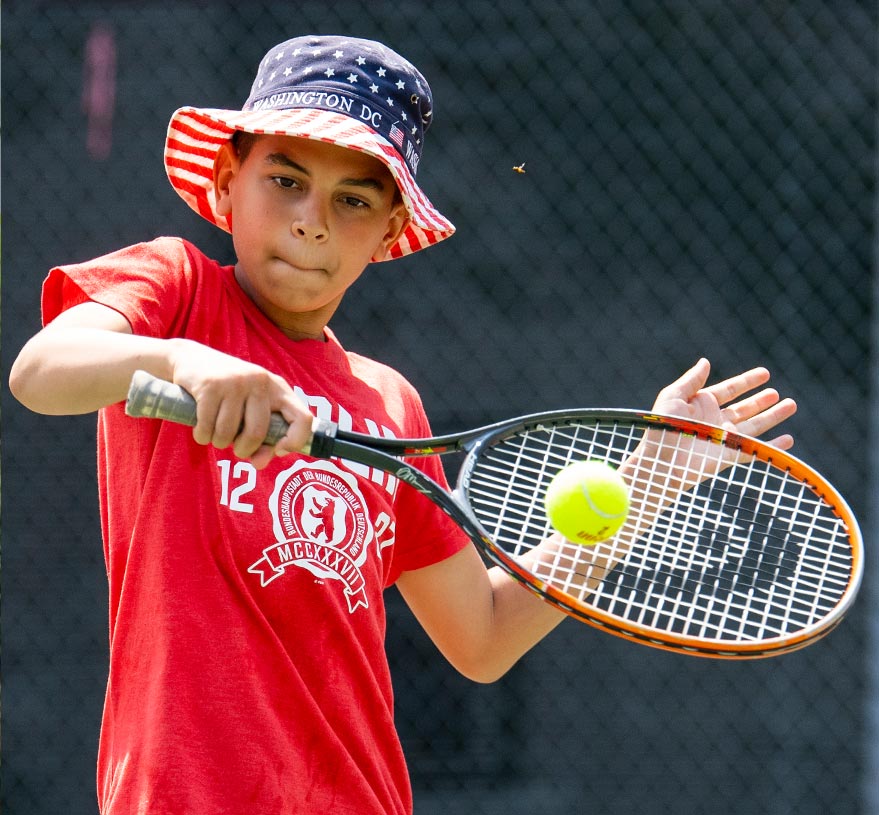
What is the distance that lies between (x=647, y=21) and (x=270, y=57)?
2.05m

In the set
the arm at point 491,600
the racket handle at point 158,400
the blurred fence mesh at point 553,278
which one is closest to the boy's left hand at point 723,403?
the arm at point 491,600

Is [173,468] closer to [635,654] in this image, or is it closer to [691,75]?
[635,654]

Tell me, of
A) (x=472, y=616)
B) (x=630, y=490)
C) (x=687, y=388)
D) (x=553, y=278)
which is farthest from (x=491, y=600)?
(x=553, y=278)

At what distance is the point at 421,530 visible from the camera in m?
1.38

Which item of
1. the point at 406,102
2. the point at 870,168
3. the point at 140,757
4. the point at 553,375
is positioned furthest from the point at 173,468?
the point at 870,168

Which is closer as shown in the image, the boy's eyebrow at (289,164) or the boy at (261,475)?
the boy at (261,475)

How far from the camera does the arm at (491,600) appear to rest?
1412 millimetres

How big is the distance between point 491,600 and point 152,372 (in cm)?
53

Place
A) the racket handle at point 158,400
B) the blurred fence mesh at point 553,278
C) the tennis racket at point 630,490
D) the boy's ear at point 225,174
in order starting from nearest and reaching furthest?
the racket handle at point 158,400 → the tennis racket at point 630,490 → the boy's ear at point 225,174 → the blurred fence mesh at point 553,278

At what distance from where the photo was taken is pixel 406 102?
4.51 feet

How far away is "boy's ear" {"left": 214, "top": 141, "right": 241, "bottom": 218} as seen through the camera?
4.45 feet

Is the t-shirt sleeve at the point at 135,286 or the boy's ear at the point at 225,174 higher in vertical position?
the boy's ear at the point at 225,174

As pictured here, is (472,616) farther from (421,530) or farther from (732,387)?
(732,387)

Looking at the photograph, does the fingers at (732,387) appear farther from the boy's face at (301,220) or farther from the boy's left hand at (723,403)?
the boy's face at (301,220)
